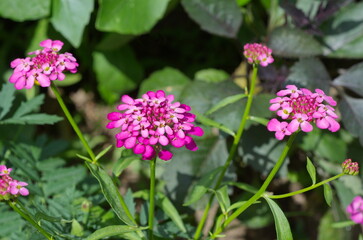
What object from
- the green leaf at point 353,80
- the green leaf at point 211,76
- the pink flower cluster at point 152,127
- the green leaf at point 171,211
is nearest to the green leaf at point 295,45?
the green leaf at point 353,80

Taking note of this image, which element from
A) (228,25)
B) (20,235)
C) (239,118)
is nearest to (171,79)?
(228,25)

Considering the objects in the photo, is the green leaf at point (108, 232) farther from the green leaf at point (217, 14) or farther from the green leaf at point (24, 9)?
the green leaf at point (24, 9)

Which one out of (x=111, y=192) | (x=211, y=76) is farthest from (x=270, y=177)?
(x=211, y=76)

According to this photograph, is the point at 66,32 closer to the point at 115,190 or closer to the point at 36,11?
the point at 36,11

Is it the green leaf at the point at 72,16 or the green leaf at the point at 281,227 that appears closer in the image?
the green leaf at the point at 281,227

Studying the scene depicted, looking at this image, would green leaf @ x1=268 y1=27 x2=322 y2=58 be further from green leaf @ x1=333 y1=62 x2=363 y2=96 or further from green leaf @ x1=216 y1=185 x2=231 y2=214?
green leaf @ x1=216 y1=185 x2=231 y2=214

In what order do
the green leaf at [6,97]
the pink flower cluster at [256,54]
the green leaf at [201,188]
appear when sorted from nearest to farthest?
the pink flower cluster at [256,54] < the green leaf at [201,188] < the green leaf at [6,97]

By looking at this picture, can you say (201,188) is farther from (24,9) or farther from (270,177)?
(24,9)
